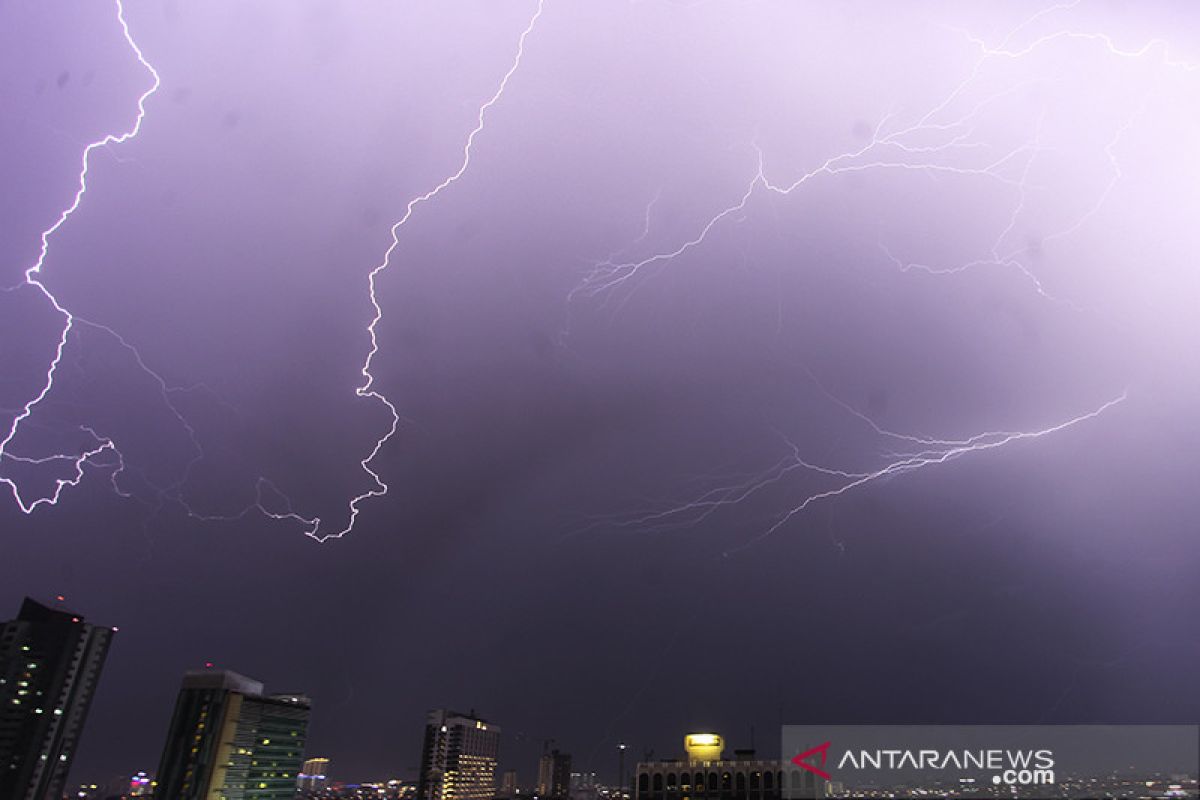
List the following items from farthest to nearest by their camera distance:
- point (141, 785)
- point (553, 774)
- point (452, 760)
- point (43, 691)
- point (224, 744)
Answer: point (553, 774) → point (141, 785) → point (452, 760) → point (224, 744) → point (43, 691)

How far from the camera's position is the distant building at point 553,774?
431 feet

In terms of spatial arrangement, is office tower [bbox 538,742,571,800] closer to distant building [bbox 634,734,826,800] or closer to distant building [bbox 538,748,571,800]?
distant building [bbox 538,748,571,800]

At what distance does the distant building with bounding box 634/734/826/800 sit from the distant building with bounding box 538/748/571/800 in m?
94.2

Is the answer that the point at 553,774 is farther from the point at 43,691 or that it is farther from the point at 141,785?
the point at 43,691

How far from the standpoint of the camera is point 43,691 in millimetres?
51281

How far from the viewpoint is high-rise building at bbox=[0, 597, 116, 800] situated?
48.3 m

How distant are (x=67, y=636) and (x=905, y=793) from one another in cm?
5505

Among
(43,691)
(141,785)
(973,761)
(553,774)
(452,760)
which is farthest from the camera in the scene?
(553,774)

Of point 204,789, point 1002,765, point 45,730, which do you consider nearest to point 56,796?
point 45,730

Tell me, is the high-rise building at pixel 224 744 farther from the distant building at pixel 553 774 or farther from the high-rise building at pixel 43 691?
the distant building at pixel 553 774

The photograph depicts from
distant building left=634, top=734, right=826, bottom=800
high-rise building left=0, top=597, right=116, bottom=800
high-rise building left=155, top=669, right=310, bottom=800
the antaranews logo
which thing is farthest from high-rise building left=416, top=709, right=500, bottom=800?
Result: the antaranews logo

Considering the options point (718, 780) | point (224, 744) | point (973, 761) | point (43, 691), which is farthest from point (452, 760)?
point (973, 761)

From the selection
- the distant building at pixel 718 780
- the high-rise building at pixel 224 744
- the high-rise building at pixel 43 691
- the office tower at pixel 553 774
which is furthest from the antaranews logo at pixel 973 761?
the office tower at pixel 553 774

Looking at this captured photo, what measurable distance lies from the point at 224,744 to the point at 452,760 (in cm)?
4202
